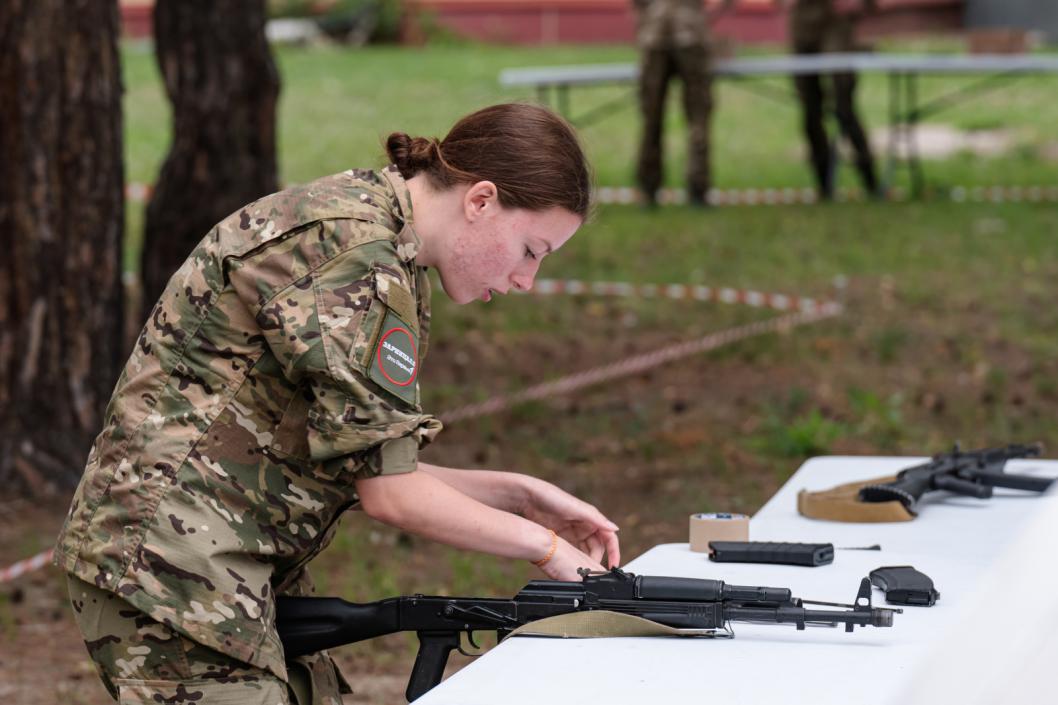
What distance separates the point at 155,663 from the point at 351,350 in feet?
2.09

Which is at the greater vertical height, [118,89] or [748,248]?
[118,89]

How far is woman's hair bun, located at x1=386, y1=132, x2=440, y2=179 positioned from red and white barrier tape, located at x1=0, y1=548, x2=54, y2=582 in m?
3.08

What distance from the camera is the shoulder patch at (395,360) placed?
2344mm

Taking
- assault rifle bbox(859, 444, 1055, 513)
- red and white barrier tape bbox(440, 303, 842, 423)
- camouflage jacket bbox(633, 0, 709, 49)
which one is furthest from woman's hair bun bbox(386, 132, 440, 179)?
camouflage jacket bbox(633, 0, 709, 49)

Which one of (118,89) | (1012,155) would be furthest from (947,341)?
(1012,155)

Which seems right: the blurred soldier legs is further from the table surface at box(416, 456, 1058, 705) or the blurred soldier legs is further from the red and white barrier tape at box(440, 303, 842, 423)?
the table surface at box(416, 456, 1058, 705)

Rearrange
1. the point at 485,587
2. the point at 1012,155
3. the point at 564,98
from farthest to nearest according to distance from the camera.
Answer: the point at 1012,155 < the point at 564,98 < the point at 485,587

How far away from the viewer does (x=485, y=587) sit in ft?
16.9

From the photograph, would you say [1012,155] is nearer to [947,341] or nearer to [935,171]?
[935,171]

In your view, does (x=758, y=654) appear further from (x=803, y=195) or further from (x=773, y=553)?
(x=803, y=195)

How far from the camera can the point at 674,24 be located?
40.6 ft

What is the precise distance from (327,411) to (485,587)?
2.88 m

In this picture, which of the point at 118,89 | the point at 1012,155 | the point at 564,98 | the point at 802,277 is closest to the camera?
the point at 118,89

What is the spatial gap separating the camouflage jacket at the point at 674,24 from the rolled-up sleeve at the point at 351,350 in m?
10.3
